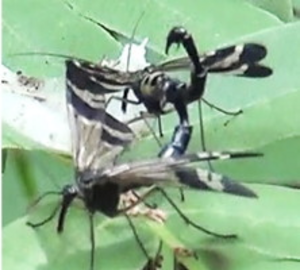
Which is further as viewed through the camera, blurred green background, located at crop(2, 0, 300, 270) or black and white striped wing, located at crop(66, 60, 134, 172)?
black and white striped wing, located at crop(66, 60, 134, 172)

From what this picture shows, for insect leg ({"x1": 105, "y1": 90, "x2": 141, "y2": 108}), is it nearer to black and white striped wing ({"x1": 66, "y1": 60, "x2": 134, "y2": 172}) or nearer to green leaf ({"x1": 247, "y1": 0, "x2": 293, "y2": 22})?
black and white striped wing ({"x1": 66, "y1": 60, "x2": 134, "y2": 172})

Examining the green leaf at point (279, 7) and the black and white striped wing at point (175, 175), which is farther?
the green leaf at point (279, 7)

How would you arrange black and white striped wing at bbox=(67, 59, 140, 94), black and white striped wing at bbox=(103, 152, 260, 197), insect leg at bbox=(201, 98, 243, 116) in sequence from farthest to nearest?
1. black and white striped wing at bbox=(67, 59, 140, 94)
2. insect leg at bbox=(201, 98, 243, 116)
3. black and white striped wing at bbox=(103, 152, 260, 197)

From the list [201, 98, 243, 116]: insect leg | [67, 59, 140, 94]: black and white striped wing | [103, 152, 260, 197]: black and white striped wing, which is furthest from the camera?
[67, 59, 140, 94]: black and white striped wing

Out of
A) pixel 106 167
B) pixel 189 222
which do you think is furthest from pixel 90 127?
pixel 189 222

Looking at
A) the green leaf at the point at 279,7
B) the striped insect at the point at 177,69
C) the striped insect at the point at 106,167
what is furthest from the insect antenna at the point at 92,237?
the green leaf at the point at 279,7

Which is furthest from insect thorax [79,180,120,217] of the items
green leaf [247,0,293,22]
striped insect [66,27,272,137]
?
green leaf [247,0,293,22]

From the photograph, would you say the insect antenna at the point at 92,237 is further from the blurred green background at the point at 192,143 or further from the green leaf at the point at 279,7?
the green leaf at the point at 279,7

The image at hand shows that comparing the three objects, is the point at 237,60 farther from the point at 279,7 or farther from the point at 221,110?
the point at 279,7
